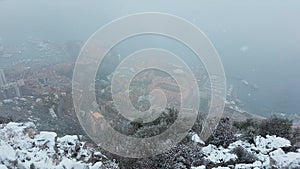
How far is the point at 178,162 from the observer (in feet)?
14.4

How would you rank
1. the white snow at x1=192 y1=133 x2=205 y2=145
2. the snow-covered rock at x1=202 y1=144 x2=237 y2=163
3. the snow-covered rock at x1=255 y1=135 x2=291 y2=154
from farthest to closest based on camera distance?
the white snow at x1=192 y1=133 x2=205 y2=145
the snow-covered rock at x1=255 y1=135 x2=291 y2=154
the snow-covered rock at x1=202 y1=144 x2=237 y2=163

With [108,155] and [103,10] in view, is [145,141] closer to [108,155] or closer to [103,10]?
[108,155]

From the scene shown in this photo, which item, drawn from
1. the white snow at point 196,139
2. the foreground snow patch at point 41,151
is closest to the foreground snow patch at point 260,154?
the white snow at point 196,139

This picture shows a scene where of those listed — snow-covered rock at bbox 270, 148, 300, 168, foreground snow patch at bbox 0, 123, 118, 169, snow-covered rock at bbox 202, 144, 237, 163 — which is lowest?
foreground snow patch at bbox 0, 123, 118, 169

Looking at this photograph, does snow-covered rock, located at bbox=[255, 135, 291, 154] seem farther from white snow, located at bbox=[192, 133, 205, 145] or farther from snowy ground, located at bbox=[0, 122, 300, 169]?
white snow, located at bbox=[192, 133, 205, 145]

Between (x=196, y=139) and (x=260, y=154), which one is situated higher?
(x=260, y=154)

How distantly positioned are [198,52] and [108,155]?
4.51m

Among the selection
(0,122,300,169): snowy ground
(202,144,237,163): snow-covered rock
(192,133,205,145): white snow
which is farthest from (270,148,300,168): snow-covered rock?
(192,133,205,145): white snow

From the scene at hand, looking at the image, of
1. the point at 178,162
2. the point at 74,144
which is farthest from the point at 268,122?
the point at 74,144

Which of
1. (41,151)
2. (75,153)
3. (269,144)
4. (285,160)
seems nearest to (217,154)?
(269,144)

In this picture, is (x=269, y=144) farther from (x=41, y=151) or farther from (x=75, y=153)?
(x=41, y=151)

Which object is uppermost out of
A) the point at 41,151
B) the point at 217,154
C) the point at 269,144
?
the point at 269,144

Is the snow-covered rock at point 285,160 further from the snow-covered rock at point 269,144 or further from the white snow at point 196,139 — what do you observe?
the white snow at point 196,139

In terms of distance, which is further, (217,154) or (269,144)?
(269,144)
